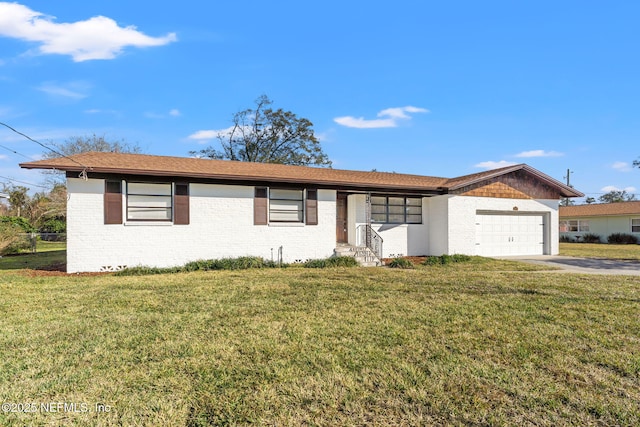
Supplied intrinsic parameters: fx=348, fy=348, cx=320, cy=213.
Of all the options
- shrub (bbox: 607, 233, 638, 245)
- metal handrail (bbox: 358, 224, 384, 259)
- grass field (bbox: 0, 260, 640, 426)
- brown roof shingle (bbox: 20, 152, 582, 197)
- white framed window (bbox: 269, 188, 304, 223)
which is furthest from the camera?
shrub (bbox: 607, 233, 638, 245)

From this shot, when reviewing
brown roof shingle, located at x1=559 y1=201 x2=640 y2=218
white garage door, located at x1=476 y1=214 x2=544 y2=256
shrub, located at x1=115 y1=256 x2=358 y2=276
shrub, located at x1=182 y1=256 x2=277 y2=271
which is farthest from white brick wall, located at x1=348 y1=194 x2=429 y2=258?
brown roof shingle, located at x1=559 y1=201 x2=640 y2=218

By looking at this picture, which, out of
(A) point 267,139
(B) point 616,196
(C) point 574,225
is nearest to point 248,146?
(A) point 267,139

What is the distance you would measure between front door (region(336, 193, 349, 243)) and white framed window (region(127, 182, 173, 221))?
6630 mm

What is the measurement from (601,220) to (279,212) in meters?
31.7

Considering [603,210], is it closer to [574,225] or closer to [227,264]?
[574,225]

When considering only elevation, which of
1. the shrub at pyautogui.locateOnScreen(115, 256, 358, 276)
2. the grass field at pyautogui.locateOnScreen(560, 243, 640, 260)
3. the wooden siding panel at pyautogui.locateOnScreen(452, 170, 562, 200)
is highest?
the wooden siding panel at pyautogui.locateOnScreen(452, 170, 562, 200)

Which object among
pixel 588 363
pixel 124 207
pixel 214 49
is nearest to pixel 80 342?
pixel 588 363

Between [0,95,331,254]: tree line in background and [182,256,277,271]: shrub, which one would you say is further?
[0,95,331,254]: tree line in background

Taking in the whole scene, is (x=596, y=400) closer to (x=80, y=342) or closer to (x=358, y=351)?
(x=358, y=351)

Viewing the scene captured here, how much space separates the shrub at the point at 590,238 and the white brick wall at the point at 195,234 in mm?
28918

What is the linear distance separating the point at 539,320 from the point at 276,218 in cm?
943

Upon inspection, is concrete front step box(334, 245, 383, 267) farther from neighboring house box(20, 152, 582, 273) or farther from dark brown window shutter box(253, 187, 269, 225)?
dark brown window shutter box(253, 187, 269, 225)

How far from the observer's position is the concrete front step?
1304 centimetres

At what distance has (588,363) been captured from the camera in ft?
12.9
